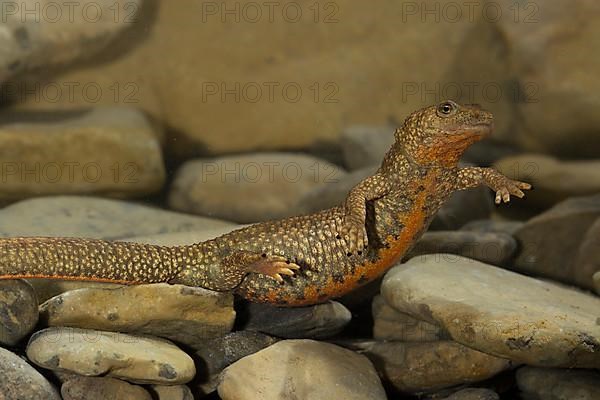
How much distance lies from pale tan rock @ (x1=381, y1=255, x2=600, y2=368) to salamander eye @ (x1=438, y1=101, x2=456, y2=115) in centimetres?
98

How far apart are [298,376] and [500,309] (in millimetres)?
1175

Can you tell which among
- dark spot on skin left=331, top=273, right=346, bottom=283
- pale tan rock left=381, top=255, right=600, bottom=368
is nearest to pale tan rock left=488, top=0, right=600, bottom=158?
pale tan rock left=381, top=255, right=600, bottom=368

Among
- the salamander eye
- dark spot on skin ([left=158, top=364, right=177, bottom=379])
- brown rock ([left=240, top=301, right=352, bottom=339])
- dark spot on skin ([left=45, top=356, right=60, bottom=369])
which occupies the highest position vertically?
the salamander eye

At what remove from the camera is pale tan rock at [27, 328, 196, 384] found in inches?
137

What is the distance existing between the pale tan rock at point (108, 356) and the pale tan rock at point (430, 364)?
4.05 ft

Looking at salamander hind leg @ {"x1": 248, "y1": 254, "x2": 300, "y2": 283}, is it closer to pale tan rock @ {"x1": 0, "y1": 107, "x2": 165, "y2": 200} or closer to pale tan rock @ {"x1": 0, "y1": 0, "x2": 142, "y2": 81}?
pale tan rock @ {"x1": 0, "y1": 107, "x2": 165, "y2": 200}

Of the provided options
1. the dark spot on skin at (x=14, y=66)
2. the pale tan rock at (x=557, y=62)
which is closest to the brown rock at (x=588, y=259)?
the pale tan rock at (x=557, y=62)

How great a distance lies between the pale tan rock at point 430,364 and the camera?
164 inches

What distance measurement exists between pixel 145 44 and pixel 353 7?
A: 2187 millimetres

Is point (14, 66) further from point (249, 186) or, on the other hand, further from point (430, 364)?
point (430, 364)

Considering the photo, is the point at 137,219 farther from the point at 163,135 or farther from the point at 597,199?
the point at 597,199

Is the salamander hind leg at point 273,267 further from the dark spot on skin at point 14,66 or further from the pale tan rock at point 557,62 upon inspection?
the pale tan rock at point 557,62

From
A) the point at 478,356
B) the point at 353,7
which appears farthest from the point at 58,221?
the point at 353,7

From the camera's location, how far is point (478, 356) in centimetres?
415
